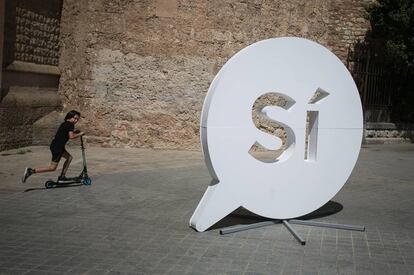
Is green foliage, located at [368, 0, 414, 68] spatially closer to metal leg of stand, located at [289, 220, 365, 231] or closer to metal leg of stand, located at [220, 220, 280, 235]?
metal leg of stand, located at [289, 220, 365, 231]

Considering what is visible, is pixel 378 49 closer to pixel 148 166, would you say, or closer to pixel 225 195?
pixel 148 166

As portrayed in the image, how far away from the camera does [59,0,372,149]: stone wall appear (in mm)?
11961

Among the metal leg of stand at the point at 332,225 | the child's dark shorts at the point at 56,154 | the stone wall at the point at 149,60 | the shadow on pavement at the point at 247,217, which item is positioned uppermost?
the stone wall at the point at 149,60

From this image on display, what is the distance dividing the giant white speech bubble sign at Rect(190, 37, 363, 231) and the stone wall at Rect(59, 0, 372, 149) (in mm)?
6504

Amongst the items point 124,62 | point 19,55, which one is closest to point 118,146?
point 124,62

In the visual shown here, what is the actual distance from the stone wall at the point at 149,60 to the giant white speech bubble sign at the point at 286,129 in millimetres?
6504

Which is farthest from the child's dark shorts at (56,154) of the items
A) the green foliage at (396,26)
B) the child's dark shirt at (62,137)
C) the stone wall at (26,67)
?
the green foliage at (396,26)

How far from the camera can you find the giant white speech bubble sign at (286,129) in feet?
17.2

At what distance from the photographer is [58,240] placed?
15.8ft

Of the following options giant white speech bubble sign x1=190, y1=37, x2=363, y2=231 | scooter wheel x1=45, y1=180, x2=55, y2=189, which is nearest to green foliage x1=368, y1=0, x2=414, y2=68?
giant white speech bubble sign x1=190, y1=37, x2=363, y2=231

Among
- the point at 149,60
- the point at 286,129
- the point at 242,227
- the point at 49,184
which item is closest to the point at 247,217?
the point at 242,227

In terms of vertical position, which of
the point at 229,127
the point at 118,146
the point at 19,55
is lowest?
the point at 118,146

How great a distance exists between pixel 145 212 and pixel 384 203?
3469 mm

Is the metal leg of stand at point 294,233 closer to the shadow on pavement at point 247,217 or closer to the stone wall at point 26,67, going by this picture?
the shadow on pavement at point 247,217
